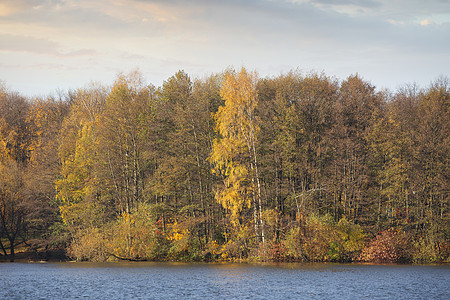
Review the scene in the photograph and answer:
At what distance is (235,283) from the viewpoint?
3541 centimetres

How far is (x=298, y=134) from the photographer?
57.0 metres

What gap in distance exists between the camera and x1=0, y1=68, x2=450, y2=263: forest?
5269 cm

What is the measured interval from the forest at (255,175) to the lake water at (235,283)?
695 cm

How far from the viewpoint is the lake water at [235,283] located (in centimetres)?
3016

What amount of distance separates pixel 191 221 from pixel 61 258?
76.2ft

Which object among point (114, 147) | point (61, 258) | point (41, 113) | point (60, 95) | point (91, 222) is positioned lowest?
point (61, 258)

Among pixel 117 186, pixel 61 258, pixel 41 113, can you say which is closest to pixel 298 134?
pixel 117 186

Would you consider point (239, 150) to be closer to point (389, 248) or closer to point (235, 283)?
point (389, 248)

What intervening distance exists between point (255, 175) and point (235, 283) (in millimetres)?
21129

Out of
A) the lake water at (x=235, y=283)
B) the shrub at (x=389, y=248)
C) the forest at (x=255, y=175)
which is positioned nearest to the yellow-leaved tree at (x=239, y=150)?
the forest at (x=255, y=175)

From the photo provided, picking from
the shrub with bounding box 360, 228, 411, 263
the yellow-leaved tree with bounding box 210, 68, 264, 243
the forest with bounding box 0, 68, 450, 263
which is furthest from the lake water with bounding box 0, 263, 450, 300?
the yellow-leaved tree with bounding box 210, 68, 264, 243

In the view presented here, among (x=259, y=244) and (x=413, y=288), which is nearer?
(x=413, y=288)

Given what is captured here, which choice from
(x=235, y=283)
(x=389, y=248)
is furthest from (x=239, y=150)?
(x=235, y=283)

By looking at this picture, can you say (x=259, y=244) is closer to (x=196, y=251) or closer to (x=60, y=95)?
(x=196, y=251)
